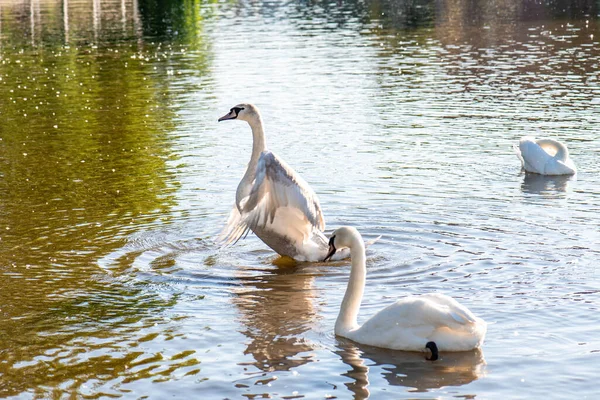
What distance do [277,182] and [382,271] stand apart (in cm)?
168

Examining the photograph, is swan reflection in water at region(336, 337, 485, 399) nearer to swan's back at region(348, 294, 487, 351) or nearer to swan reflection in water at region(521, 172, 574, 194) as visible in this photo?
swan's back at region(348, 294, 487, 351)

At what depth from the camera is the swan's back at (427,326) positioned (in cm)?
920

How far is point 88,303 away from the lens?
11383 mm

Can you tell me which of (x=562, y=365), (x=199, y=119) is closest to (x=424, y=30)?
(x=199, y=119)

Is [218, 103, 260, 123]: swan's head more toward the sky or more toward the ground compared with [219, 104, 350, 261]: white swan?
more toward the sky

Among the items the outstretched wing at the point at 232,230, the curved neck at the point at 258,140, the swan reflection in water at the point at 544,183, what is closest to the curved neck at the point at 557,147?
the swan reflection in water at the point at 544,183

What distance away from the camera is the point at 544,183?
56.5 ft

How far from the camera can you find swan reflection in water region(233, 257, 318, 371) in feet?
31.8

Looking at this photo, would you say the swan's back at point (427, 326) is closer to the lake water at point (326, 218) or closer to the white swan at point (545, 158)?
the lake water at point (326, 218)

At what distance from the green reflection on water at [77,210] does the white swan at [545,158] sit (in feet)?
20.5

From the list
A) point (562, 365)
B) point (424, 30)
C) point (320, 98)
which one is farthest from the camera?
point (424, 30)

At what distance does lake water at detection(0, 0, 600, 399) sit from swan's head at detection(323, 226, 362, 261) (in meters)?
0.82

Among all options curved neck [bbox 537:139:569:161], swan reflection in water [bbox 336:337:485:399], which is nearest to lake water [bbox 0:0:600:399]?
swan reflection in water [bbox 336:337:485:399]

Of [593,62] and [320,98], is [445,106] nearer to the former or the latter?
[320,98]
